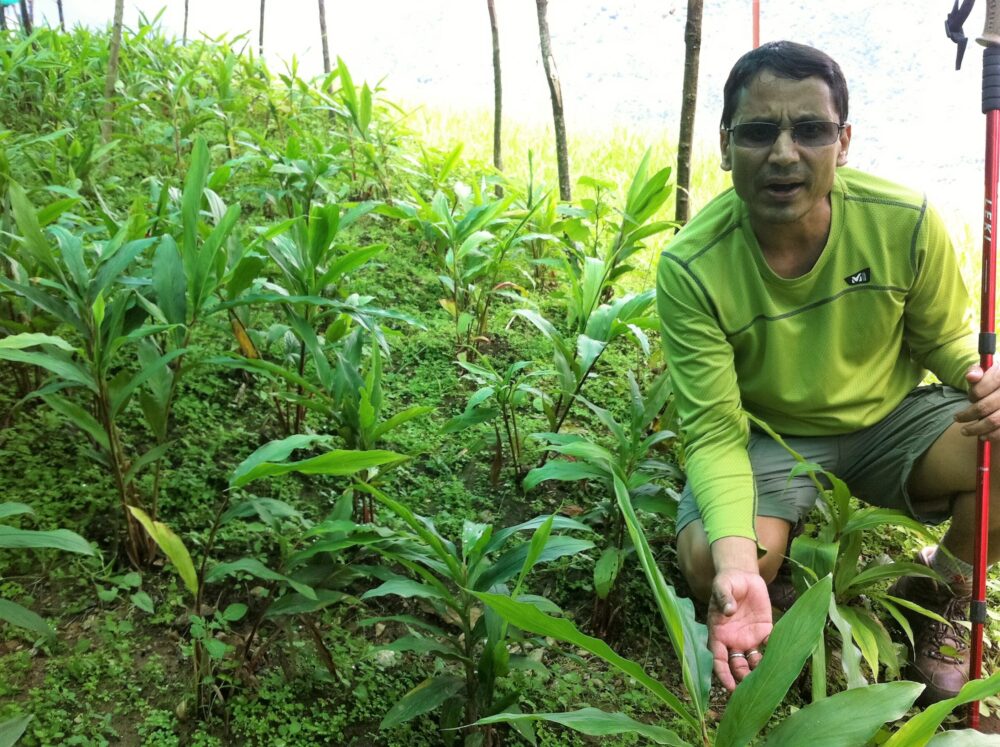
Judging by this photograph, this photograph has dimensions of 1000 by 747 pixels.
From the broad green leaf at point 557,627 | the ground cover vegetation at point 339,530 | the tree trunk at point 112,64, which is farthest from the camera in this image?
the tree trunk at point 112,64

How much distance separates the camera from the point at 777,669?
3.41 ft

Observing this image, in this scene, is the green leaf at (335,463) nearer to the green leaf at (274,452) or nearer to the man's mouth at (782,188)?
the green leaf at (274,452)

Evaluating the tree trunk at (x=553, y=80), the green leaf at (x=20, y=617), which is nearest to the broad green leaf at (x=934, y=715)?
the green leaf at (x=20, y=617)

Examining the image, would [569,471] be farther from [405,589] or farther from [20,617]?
[20,617]

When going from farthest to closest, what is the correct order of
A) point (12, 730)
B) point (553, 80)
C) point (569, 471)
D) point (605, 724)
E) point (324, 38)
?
point (324, 38), point (553, 80), point (569, 471), point (12, 730), point (605, 724)

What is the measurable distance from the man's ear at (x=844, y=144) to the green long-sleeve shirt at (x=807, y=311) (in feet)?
0.14

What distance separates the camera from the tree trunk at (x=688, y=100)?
287 centimetres

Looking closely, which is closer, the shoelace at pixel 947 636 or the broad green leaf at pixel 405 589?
the broad green leaf at pixel 405 589

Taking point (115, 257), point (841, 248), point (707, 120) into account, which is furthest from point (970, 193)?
point (115, 257)

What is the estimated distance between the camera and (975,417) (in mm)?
1547

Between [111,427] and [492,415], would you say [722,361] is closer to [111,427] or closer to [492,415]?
[492,415]

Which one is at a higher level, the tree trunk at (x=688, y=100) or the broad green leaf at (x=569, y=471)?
the tree trunk at (x=688, y=100)

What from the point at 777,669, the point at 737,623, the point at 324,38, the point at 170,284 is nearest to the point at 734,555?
the point at 737,623

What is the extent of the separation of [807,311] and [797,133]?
359 mm
